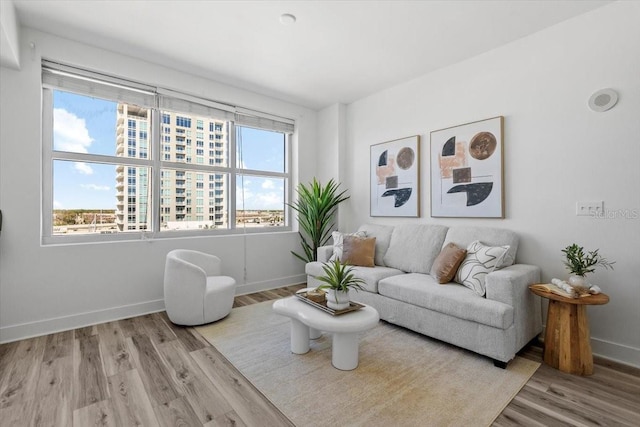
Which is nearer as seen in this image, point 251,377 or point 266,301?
point 251,377

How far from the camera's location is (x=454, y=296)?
7.75ft

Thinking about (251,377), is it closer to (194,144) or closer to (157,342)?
(157,342)

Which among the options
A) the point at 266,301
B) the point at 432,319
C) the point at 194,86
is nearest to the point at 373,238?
the point at 432,319

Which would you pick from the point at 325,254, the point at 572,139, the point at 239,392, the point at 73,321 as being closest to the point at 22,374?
the point at 73,321

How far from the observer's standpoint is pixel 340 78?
369 cm

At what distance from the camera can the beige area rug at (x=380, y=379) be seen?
1.66 metres

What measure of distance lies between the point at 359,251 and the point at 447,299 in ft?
4.15

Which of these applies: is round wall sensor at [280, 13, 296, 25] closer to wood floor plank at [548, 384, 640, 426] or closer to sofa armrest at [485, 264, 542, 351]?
sofa armrest at [485, 264, 542, 351]

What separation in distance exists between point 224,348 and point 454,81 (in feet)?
11.5

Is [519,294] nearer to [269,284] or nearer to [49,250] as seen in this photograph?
[269,284]

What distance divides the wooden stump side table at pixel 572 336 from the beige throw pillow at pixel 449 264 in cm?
66

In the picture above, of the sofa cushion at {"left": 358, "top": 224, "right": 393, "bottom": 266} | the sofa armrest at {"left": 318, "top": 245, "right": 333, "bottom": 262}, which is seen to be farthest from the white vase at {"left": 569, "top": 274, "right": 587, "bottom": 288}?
the sofa armrest at {"left": 318, "top": 245, "right": 333, "bottom": 262}

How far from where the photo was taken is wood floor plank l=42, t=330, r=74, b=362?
91.9 inches

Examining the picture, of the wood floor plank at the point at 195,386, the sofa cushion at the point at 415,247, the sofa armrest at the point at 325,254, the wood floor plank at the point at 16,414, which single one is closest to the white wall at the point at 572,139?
the sofa cushion at the point at 415,247
